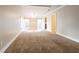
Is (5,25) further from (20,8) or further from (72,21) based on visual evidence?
(20,8)

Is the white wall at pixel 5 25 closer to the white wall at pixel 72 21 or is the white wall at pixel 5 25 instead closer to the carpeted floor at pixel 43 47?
the carpeted floor at pixel 43 47

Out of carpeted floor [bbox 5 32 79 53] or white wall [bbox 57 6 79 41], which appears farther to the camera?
white wall [bbox 57 6 79 41]

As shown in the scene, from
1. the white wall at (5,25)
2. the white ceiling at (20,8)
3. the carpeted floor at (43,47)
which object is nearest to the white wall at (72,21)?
the carpeted floor at (43,47)

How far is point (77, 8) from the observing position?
17.2 ft

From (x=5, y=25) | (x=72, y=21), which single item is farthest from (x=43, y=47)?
(x=72, y=21)

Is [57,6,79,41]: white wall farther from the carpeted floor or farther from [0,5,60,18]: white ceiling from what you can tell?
[0,5,60,18]: white ceiling

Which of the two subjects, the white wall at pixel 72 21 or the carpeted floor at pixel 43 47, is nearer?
the carpeted floor at pixel 43 47

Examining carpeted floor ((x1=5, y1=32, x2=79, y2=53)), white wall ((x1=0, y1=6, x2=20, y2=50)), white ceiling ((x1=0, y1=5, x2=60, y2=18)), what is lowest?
carpeted floor ((x1=5, y1=32, x2=79, y2=53))

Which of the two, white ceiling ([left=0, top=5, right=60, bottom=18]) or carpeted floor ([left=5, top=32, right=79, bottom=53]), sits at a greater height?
white ceiling ([left=0, top=5, right=60, bottom=18])

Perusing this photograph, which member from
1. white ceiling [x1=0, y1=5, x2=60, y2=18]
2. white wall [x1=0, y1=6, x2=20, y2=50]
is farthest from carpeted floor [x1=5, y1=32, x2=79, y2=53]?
white ceiling [x1=0, y1=5, x2=60, y2=18]

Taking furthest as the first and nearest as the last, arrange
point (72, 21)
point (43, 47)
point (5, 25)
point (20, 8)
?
1. point (20, 8)
2. point (72, 21)
3. point (43, 47)
4. point (5, 25)
